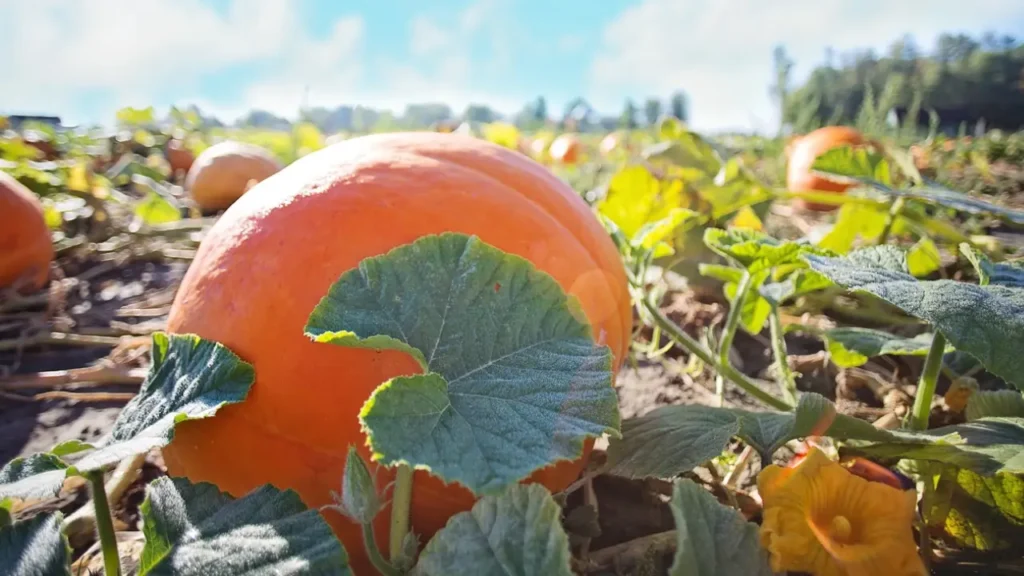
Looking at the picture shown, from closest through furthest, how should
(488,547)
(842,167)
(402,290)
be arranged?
(488,547) → (402,290) → (842,167)

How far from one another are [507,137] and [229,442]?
353cm

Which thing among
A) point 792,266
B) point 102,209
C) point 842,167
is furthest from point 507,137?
point 792,266

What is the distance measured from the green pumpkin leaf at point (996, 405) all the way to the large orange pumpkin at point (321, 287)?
448 millimetres

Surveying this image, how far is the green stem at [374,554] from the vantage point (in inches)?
19.8

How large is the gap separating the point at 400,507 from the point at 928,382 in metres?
0.60

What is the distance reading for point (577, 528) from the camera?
744mm

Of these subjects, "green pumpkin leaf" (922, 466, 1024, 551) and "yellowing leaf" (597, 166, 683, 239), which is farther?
"yellowing leaf" (597, 166, 683, 239)

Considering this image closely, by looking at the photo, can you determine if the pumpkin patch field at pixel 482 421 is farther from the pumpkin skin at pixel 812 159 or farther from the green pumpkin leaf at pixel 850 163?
the pumpkin skin at pixel 812 159

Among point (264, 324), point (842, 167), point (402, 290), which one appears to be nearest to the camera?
point (402, 290)

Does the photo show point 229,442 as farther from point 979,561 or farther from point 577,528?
point 979,561

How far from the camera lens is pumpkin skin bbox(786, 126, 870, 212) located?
305 centimetres

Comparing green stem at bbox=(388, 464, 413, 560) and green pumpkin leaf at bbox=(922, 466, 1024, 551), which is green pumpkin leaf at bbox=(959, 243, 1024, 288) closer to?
green pumpkin leaf at bbox=(922, 466, 1024, 551)

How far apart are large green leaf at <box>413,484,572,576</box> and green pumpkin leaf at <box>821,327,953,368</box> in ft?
1.96

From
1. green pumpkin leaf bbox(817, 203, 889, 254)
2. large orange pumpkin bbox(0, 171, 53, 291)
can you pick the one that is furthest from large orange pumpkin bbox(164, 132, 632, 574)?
large orange pumpkin bbox(0, 171, 53, 291)
